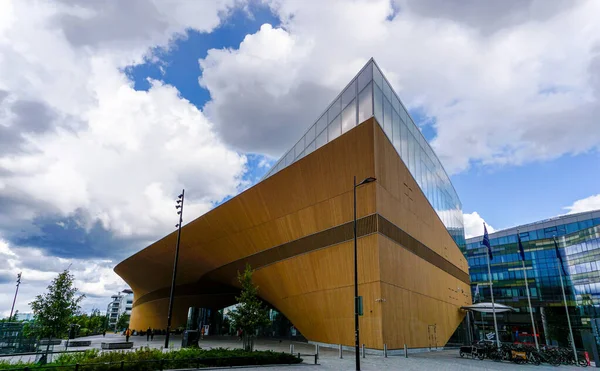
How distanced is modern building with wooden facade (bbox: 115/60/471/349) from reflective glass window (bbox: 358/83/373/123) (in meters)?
0.09

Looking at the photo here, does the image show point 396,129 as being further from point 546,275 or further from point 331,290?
point 546,275

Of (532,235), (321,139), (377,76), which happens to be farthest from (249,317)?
(532,235)

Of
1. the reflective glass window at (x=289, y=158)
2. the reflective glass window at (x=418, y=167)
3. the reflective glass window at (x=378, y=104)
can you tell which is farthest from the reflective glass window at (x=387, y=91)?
the reflective glass window at (x=289, y=158)

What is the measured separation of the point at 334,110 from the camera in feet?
103

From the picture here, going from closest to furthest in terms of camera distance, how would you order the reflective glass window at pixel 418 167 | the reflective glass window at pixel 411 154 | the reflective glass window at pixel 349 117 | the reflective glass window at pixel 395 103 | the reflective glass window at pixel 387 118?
1. the reflective glass window at pixel 349 117
2. the reflective glass window at pixel 387 118
3. the reflective glass window at pixel 395 103
4. the reflective glass window at pixel 411 154
5. the reflective glass window at pixel 418 167

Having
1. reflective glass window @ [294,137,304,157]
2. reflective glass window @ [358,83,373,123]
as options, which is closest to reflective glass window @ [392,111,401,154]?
reflective glass window @ [358,83,373,123]

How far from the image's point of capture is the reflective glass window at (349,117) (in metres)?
28.2

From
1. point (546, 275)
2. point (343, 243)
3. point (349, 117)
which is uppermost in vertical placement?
point (349, 117)

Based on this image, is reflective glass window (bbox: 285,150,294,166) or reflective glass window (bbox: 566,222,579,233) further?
reflective glass window (bbox: 566,222,579,233)

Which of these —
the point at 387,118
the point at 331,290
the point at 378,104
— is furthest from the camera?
the point at 387,118

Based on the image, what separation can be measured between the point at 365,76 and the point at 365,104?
9.06 ft

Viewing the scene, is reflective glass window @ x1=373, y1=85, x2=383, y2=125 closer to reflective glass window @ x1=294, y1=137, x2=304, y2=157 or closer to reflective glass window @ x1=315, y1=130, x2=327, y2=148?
reflective glass window @ x1=315, y1=130, x2=327, y2=148

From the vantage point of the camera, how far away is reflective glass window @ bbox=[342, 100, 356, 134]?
92.6 ft

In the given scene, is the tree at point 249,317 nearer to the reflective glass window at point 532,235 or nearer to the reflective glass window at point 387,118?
the reflective glass window at point 387,118
